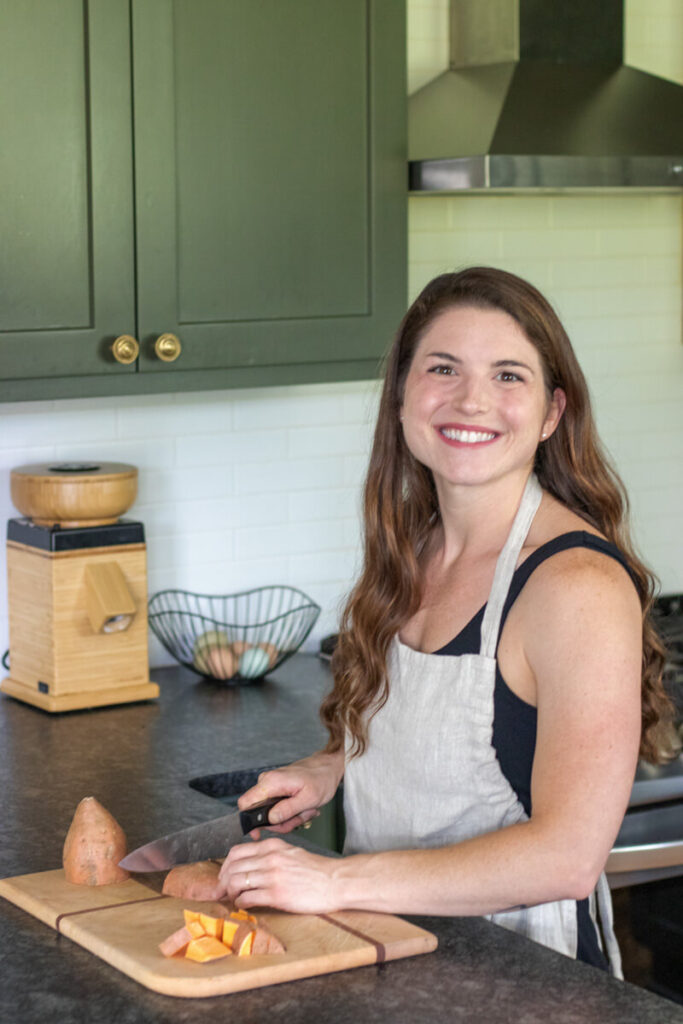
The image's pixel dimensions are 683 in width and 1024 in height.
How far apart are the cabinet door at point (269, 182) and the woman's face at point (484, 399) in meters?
0.84

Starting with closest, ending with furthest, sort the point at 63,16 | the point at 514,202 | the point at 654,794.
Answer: the point at 63,16 < the point at 654,794 < the point at 514,202

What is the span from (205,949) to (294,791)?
1.47 feet

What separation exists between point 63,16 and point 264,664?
1.33 meters

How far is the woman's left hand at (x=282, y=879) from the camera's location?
5.58ft

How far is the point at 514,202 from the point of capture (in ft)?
11.7

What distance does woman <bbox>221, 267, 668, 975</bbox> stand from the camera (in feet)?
5.45

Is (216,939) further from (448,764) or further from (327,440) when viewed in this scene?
(327,440)

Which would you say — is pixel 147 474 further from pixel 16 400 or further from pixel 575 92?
pixel 575 92

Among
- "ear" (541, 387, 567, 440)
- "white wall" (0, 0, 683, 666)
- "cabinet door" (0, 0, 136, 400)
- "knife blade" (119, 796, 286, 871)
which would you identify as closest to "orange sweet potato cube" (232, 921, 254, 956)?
"knife blade" (119, 796, 286, 871)

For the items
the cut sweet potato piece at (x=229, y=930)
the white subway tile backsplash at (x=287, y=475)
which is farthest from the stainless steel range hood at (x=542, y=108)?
the cut sweet potato piece at (x=229, y=930)

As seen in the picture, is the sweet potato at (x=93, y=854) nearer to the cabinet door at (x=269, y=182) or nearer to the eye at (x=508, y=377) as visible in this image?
the eye at (x=508, y=377)

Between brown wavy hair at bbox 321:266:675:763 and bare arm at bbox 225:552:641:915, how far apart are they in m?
0.15

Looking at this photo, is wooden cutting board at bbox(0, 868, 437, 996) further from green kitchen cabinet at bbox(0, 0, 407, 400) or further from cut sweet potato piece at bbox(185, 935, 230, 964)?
green kitchen cabinet at bbox(0, 0, 407, 400)

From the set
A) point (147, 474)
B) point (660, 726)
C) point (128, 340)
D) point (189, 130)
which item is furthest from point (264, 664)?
point (660, 726)
